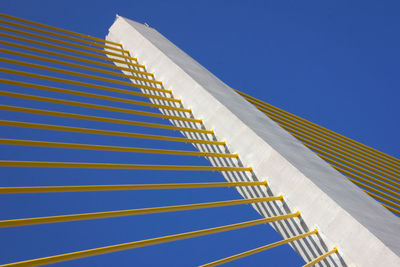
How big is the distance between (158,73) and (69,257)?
3157mm

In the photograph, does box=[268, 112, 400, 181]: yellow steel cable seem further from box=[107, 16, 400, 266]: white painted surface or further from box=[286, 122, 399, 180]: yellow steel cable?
box=[107, 16, 400, 266]: white painted surface

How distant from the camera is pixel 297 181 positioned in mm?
3031

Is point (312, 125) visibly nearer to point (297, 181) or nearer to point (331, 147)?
point (331, 147)

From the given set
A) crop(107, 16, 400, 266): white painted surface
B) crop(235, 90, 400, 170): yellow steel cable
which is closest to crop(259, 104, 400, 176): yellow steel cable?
crop(235, 90, 400, 170): yellow steel cable

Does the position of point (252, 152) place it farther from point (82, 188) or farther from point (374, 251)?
point (82, 188)

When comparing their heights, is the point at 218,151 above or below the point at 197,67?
below

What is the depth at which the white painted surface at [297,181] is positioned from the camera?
2.61 meters

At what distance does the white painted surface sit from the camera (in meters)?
2.61

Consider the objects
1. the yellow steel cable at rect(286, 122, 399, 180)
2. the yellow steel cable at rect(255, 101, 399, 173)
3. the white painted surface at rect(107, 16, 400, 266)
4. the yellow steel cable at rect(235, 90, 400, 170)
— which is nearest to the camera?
the white painted surface at rect(107, 16, 400, 266)

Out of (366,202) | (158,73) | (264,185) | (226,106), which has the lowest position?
(366,202)

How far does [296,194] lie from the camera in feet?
9.87

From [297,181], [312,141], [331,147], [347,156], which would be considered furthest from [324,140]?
[297,181]

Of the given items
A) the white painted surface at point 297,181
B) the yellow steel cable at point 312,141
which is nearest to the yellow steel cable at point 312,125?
the yellow steel cable at point 312,141


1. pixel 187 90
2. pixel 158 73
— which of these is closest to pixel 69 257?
pixel 187 90
